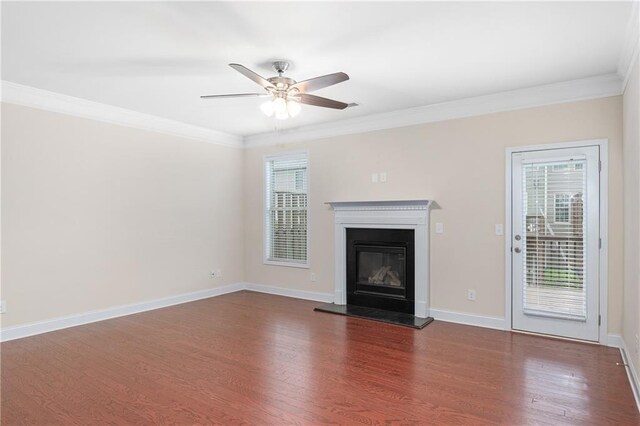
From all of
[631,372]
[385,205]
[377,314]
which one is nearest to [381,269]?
[377,314]

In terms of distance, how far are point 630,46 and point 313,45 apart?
2.40 meters

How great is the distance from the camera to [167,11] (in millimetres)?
2443

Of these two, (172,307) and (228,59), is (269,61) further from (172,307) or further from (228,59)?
(172,307)

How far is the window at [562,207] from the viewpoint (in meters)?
3.75

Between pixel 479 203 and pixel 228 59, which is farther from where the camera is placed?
pixel 479 203

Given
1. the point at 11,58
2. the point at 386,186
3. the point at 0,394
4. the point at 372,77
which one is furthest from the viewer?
the point at 386,186

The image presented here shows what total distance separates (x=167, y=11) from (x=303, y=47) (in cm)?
100

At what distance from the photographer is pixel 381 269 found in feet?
16.5

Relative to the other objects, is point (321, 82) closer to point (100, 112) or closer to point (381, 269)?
point (381, 269)

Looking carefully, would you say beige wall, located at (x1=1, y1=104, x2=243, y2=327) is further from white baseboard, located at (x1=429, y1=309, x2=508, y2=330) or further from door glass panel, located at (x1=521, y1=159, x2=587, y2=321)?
door glass panel, located at (x1=521, y1=159, x2=587, y2=321)

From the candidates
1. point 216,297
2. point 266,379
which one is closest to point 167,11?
point 266,379

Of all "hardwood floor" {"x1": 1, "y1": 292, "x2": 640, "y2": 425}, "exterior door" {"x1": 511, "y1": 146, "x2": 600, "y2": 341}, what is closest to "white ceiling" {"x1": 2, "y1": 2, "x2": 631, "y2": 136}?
"exterior door" {"x1": 511, "y1": 146, "x2": 600, "y2": 341}

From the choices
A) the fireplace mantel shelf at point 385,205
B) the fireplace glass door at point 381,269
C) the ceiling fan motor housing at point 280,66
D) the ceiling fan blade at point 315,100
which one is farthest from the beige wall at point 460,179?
the ceiling fan motor housing at point 280,66

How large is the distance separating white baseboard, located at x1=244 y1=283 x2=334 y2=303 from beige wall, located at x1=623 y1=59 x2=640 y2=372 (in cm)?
334
